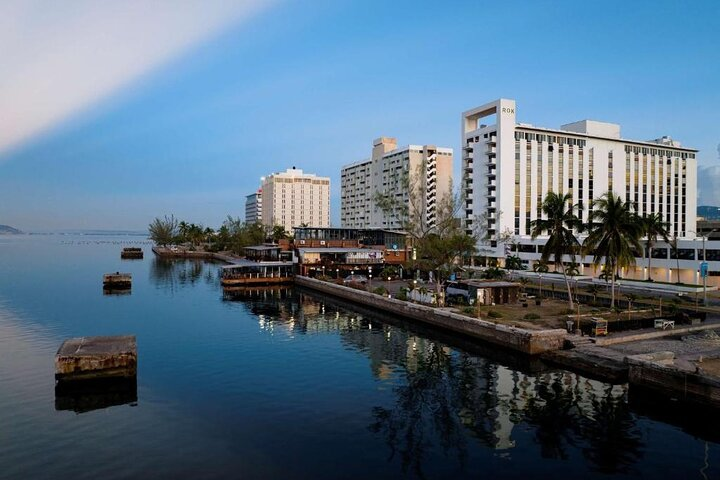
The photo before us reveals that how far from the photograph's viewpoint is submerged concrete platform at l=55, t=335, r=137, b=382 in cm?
3319

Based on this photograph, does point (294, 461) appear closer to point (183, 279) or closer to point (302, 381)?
point (302, 381)

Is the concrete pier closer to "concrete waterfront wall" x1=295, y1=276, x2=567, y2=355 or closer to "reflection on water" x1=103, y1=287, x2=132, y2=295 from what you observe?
"reflection on water" x1=103, y1=287, x2=132, y2=295

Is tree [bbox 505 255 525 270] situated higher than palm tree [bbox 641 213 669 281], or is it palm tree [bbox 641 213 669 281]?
palm tree [bbox 641 213 669 281]

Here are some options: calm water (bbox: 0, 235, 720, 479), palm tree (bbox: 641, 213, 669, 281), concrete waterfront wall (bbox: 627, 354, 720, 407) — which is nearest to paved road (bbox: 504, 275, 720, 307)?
palm tree (bbox: 641, 213, 669, 281)

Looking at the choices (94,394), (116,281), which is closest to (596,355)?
(94,394)

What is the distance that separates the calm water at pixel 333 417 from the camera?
22.2m

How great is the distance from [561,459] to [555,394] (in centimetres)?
961

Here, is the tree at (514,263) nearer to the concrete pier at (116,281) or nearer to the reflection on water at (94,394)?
the concrete pier at (116,281)

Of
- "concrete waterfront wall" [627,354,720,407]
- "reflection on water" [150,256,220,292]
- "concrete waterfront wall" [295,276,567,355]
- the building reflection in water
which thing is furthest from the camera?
"reflection on water" [150,256,220,292]

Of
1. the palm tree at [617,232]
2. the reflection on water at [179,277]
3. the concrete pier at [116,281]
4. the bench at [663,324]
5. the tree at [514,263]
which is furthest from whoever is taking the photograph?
the tree at [514,263]

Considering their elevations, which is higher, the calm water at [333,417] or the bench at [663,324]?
the bench at [663,324]

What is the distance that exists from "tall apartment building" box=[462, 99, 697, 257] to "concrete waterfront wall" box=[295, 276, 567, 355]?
2012 inches

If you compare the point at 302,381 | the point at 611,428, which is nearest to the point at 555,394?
the point at 611,428

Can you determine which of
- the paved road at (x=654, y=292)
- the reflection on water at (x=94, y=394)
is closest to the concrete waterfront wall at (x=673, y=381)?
the reflection on water at (x=94, y=394)
